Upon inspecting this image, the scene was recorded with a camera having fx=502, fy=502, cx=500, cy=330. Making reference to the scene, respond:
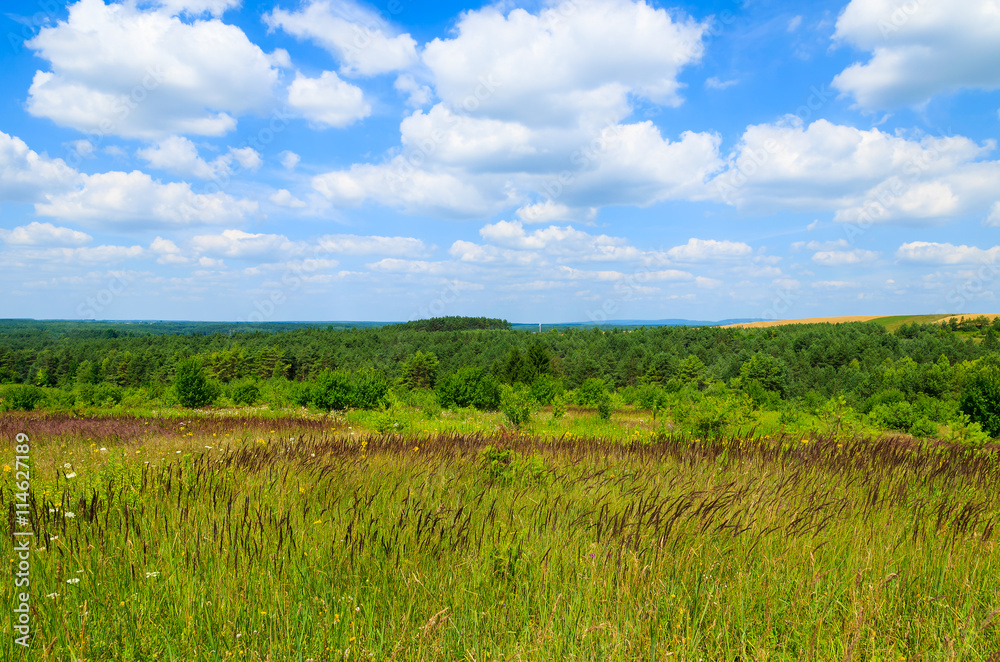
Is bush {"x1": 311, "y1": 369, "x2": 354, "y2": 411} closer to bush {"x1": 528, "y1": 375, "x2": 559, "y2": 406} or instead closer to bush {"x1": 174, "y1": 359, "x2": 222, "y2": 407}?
bush {"x1": 174, "y1": 359, "x2": 222, "y2": 407}

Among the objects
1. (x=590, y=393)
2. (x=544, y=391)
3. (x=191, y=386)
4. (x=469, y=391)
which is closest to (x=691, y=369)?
(x=590, y=393)

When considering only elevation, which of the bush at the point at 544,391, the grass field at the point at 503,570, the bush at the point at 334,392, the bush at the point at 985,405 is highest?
the grass field at the point at 503,570

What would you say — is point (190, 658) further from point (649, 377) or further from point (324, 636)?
point (649, 377)

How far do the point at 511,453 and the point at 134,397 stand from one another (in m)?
50.2

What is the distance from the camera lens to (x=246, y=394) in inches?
1870

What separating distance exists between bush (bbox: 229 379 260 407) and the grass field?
4782 cm

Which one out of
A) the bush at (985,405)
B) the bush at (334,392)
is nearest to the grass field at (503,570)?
the bush at (985,405)

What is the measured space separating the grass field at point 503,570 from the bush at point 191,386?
1744 inches

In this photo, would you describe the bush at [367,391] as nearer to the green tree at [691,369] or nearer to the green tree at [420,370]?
the green tree at [420,370]

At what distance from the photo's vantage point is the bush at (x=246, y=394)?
4734cm

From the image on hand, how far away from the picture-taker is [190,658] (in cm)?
210

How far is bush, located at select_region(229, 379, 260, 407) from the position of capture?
4734 centimetres

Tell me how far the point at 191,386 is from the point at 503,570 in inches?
1878

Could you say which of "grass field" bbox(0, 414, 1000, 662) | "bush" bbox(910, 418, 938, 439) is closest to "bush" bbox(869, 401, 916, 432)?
"bush" bbox(910, 418, 938, 439)
